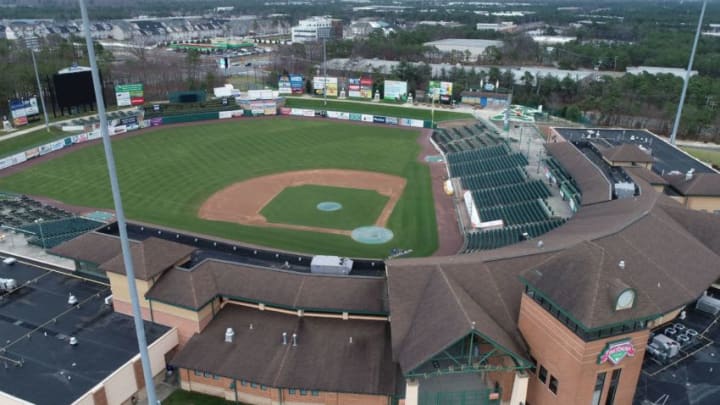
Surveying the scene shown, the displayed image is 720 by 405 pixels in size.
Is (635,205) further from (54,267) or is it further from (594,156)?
(54,267)

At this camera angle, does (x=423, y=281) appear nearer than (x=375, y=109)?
Yes

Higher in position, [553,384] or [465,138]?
[465,138]

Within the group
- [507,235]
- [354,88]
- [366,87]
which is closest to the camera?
[507,235]

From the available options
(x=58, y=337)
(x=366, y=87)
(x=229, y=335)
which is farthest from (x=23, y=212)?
(x=366, y=87)

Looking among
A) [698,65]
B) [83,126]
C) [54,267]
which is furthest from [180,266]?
[698,65]

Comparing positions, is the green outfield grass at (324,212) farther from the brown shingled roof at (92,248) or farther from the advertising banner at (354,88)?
the advertising banner at (354,88)

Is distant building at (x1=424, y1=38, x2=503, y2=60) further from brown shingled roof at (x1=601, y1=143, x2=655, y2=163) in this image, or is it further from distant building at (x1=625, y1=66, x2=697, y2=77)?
brown shingled roof at (x1=601, y1=143, x2=655, y2=163)

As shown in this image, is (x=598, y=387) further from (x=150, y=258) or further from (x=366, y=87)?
A: (x=366, y=87)
